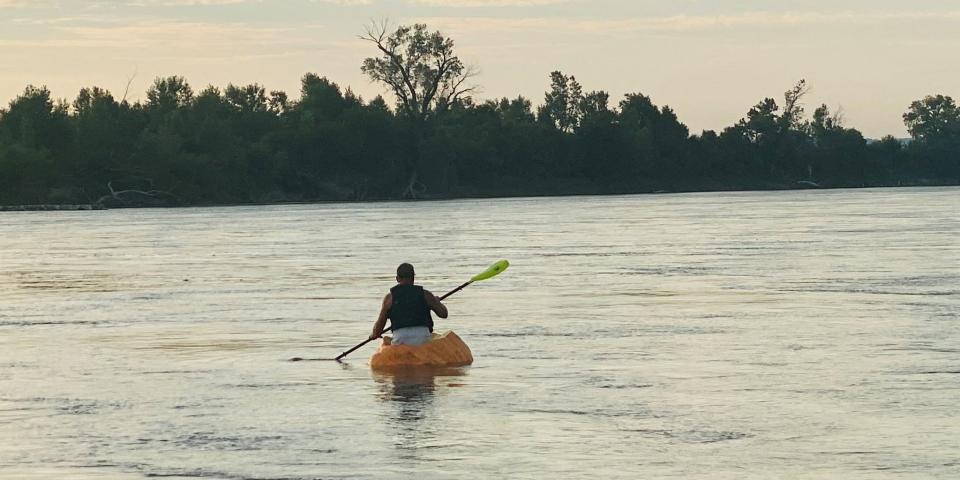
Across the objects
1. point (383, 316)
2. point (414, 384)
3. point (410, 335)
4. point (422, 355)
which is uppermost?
point (383, 316)

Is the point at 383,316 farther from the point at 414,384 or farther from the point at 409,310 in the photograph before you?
the point at 414,384

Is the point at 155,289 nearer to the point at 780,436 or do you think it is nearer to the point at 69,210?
the point at 780,436

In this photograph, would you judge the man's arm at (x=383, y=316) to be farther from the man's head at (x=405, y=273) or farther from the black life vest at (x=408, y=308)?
the man's head at (x=405, y=273)

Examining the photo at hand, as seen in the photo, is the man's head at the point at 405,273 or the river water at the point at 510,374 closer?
the river water at the point at 510,374

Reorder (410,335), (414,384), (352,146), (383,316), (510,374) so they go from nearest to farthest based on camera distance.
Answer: (414,384), (510,374), (410,335), (383,316), (352,146)

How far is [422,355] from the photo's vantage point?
17.8m

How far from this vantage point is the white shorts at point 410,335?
17750mm

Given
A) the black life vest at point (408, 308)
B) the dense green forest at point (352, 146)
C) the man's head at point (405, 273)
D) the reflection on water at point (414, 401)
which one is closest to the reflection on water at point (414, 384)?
the reflection on water at point (414, 401)

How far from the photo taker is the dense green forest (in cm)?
13088

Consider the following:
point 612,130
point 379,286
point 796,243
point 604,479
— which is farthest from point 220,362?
point 612,130

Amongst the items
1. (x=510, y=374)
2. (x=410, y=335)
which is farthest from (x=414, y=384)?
(x=410, y=335)

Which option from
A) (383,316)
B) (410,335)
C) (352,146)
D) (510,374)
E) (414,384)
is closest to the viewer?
(414,384)

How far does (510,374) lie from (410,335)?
1219mm

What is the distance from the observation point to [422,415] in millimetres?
14414
